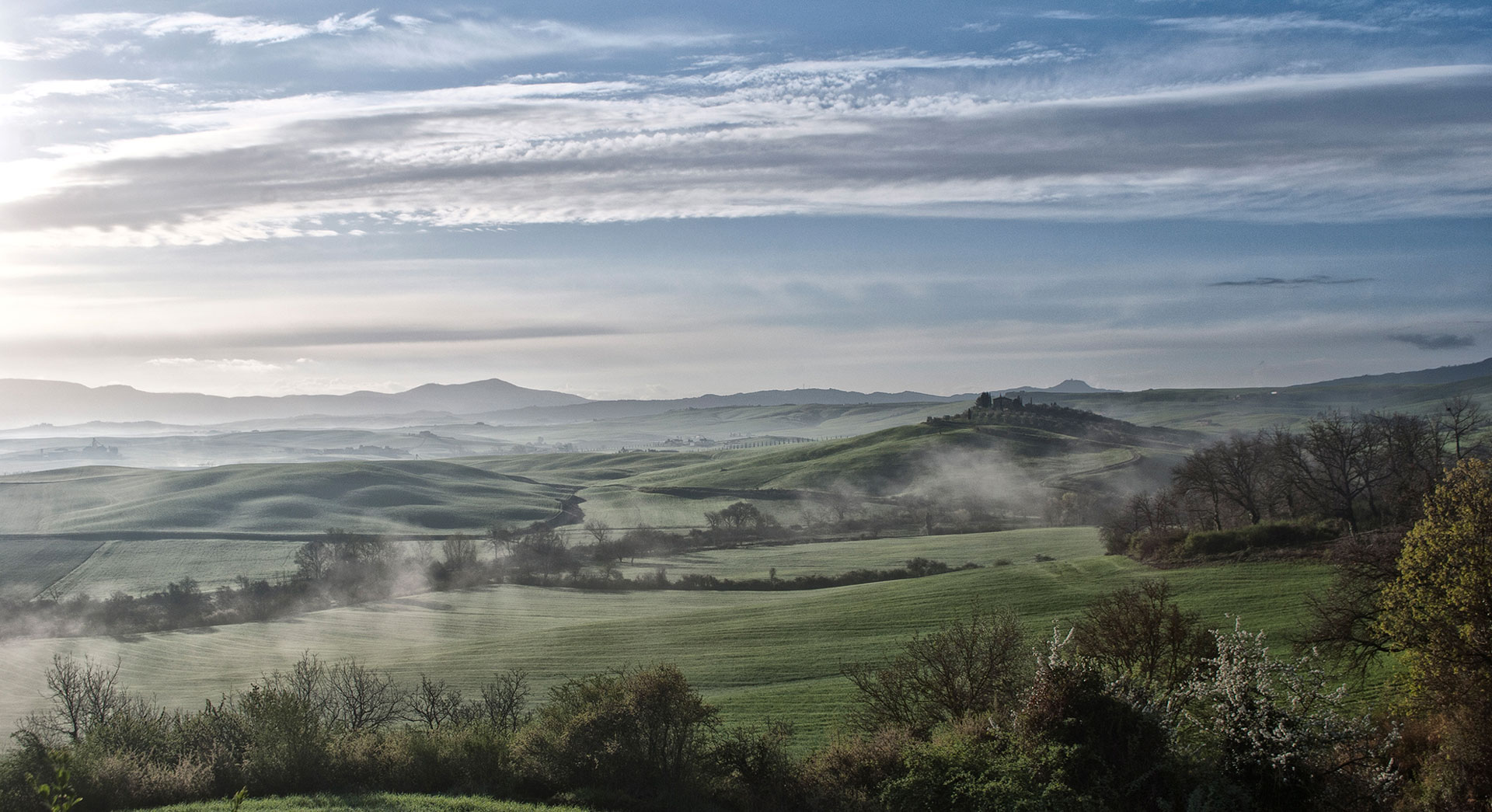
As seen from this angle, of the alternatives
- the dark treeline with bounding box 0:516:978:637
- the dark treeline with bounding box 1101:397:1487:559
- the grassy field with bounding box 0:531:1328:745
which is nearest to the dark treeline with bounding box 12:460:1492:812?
the grassy field with bounding box 0:531:1328:745

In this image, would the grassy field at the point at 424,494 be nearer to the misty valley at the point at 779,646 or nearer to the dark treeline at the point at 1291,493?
the misty valley at the point at 779,646

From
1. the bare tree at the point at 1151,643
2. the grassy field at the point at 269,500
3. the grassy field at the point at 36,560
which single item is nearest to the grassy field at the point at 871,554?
the bare tree at the point at 1151,643

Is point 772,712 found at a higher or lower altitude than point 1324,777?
lower

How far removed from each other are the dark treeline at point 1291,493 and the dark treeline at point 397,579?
719 inches

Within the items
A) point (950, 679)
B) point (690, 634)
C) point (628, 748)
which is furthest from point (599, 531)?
point (628, 748)

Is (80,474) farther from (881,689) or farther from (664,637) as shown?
(881,689)

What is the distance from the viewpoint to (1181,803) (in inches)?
684

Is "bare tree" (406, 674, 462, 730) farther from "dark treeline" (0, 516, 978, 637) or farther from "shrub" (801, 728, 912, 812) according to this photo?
"dark treeline" (0, 516, 978, 637)

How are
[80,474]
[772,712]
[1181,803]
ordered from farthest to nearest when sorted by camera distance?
1. [80,474]
2. [772,712]
3. [1181,803]

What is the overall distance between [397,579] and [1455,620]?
83.3 metres

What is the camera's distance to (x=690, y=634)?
53.7m

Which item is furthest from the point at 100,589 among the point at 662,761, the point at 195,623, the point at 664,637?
the point at 662,761

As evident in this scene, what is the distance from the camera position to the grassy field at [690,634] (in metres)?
40.7

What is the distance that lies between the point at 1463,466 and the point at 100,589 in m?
108
